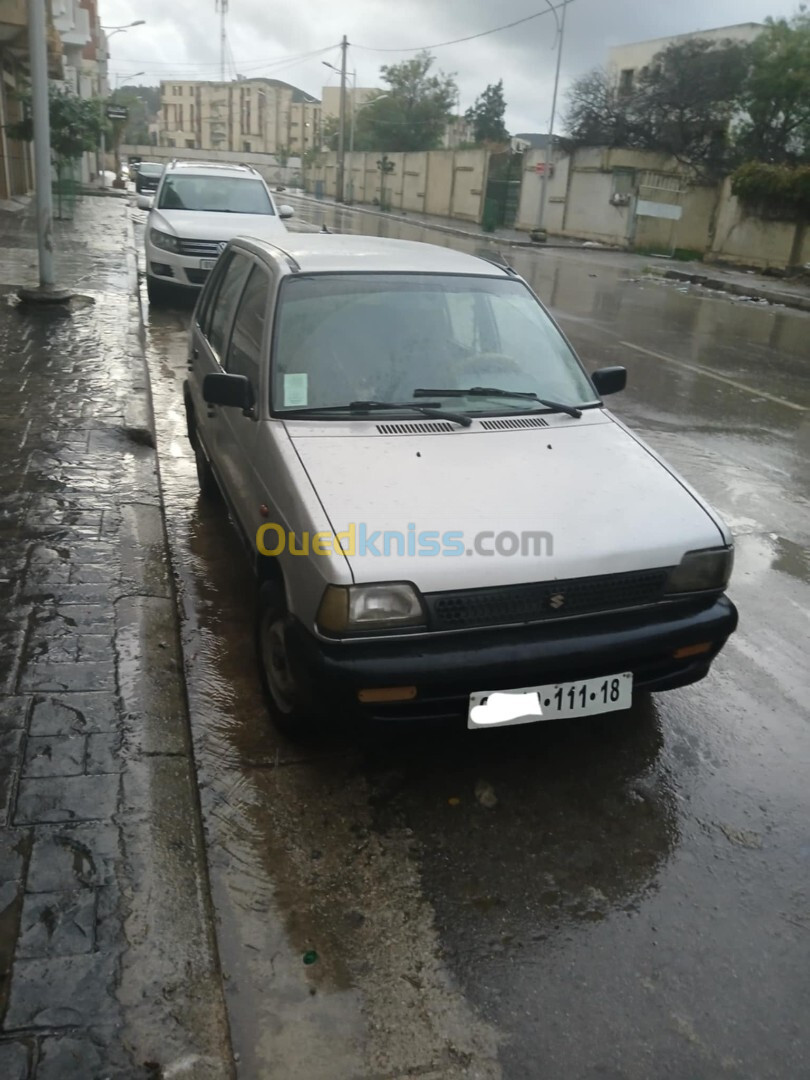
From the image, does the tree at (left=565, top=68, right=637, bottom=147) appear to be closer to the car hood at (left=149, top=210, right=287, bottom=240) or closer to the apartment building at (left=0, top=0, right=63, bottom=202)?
the apartment building at (left=0, top=0, right=63, bottom=202)

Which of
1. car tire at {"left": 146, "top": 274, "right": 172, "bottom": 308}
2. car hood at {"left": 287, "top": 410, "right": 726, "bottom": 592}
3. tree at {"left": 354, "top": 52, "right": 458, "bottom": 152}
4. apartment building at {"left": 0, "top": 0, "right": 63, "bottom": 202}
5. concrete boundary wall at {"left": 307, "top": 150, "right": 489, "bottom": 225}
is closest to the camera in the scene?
car hood at {"left": 287, "top": 410, "right": 726, "bottom": 592}

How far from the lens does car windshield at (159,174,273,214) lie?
1309cm

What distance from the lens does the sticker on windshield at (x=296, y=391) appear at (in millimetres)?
3818

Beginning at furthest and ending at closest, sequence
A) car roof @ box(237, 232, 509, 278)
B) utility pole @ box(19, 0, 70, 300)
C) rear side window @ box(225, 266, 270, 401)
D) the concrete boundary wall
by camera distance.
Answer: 1. the concrete boundary wall
2. utility pole @ box(19, 0, 70, 300)
3. car roof @ box(237, 232, 509, 278)
4. rear side window @ box(225, 266, 270, 401)

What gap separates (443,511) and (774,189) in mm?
27415

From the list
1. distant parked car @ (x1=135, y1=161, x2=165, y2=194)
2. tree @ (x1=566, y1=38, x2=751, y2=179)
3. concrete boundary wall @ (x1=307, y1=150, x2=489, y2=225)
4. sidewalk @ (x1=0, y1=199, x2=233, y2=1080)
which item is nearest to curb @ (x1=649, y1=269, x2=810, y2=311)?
tree @ (x1=566, y1=38, x2=751, y2=179)

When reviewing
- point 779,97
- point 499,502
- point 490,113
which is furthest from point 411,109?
point 499,502

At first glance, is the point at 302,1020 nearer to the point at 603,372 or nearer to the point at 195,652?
the point at 195,652

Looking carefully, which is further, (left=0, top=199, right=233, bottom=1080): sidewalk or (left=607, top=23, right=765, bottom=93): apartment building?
(left=607, top=23, right=765, bottom=93): apartment building

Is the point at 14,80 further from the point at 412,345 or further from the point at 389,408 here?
the point at 389,408

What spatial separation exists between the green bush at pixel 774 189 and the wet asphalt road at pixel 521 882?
978 inches

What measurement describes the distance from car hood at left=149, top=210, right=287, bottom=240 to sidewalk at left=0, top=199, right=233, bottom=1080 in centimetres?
575

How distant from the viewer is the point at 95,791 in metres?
3.09

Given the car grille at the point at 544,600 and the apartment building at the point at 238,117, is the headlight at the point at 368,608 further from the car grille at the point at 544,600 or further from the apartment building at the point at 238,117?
the apartment building at the point at 238,117
